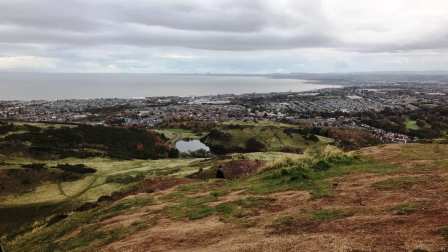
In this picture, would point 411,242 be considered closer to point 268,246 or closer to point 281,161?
point 268,246

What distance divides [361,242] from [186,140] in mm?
110447

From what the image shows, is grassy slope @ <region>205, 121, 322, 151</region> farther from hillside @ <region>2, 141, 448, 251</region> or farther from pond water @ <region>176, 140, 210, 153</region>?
hillside @ <region>2, 141, 448, 251</region>

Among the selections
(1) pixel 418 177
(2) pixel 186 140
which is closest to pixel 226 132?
(2) pixel 186 140

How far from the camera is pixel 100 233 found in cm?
1764

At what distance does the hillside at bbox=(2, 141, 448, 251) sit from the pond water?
83522 mm

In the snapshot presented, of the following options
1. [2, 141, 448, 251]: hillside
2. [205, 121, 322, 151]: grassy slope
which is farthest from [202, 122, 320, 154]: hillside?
[2, 141, 448, 251]: hillside

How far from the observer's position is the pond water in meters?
109

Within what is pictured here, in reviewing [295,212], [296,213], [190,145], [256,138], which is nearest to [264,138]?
[256,138]

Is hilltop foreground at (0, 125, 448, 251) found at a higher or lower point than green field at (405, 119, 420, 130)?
higher

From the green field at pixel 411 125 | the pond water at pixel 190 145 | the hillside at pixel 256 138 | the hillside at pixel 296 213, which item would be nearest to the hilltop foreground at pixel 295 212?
the hillside at pixel 296 213

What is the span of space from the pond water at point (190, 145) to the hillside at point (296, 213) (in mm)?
83522

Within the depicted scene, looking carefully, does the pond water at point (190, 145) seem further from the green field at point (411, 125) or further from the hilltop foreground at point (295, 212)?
the hilltop foreground at point (295, 212)

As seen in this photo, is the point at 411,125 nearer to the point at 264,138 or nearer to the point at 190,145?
the point at 264,138

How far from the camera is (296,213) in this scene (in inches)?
606
